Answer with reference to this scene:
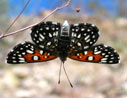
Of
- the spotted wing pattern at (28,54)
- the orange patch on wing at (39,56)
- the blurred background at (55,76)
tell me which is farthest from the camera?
the blurred background at (55,76)

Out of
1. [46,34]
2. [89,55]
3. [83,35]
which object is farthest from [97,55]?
[46,34]

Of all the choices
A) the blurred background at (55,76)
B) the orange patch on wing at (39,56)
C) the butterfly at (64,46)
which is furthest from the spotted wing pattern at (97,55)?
the blurred background at (55,76)

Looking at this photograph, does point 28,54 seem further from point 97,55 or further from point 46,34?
point 97,55

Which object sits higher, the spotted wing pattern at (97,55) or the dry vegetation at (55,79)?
the spotted wing pattern at (97,55)

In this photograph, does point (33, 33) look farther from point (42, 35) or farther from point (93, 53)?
point (93, 53)

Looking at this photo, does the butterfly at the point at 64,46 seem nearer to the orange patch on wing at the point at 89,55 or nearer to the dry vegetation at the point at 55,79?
the orange patch on wing at the point at 89,55

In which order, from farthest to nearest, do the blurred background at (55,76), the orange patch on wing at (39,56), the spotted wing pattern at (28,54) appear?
1. the blurred background at (55,76)
2. the orange patch on wing at (39,56)
3. the spotted wing pattern at (28,54)

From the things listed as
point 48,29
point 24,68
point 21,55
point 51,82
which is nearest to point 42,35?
point 48,29

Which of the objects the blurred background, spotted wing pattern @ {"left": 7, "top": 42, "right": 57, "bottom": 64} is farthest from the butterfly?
the blurred background

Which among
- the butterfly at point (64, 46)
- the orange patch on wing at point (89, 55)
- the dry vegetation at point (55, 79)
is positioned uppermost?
the butterfly at point (64, 46)
